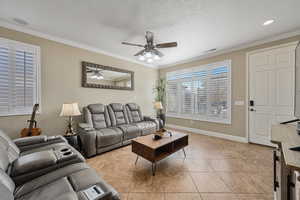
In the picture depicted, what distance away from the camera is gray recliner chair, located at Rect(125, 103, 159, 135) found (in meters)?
3.49

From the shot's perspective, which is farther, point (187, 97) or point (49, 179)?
point (187, 97)

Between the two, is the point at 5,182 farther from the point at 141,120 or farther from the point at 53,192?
the point at 141,120

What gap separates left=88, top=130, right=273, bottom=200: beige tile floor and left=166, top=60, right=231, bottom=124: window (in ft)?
4.35

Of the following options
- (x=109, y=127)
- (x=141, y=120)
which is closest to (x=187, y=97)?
(x=141, y=120)

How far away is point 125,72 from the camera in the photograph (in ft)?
14.0

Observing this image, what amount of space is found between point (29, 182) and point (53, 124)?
217 cm

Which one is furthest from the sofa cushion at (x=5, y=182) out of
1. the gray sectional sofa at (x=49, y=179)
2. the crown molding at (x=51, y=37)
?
the crown molding at (x=51, y=37)

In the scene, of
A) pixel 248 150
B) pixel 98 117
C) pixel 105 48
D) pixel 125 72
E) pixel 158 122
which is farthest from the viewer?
pixel 125 72

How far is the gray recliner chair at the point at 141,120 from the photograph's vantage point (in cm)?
349

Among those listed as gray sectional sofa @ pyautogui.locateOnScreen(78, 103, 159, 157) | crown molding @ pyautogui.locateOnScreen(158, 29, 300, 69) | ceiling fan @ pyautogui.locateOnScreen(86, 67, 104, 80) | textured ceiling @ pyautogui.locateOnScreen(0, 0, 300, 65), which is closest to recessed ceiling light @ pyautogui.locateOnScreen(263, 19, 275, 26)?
textured ceiling @ pyautogui.locateOnScreen(0, 0, 300, 65)

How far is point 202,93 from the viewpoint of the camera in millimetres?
4184

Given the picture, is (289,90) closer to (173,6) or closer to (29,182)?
(173,6)

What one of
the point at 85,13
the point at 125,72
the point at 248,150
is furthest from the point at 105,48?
the point at 248,150

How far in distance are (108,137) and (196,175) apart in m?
1.85
